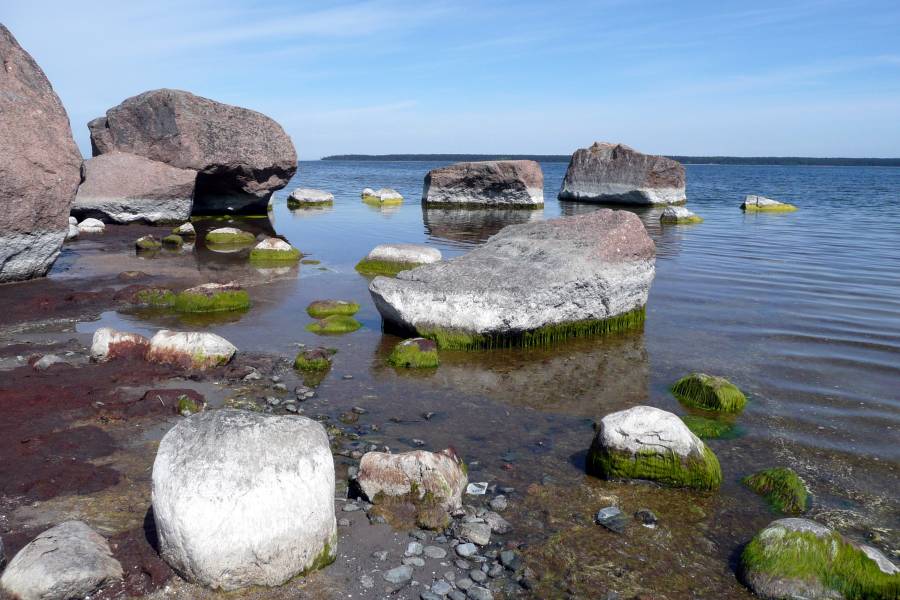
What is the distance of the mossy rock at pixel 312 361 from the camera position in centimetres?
1248

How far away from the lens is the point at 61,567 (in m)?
5.98

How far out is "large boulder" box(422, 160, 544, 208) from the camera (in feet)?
160

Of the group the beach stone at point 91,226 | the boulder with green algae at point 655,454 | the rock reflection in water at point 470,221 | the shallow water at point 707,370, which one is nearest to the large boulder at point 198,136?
the beach stone at point 91,226

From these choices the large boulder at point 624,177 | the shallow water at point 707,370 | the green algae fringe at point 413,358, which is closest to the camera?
the shallow water at point 707,370

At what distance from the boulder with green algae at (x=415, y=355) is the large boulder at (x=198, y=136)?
896 inches

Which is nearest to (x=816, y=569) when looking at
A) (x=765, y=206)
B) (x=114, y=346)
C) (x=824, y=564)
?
(x=824, y=564)

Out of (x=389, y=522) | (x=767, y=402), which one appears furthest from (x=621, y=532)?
(x=767, y=402)

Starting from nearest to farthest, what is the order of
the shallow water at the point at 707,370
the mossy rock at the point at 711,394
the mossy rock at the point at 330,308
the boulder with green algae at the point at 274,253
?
the shallow water at the point at 707,370
the mossy rock at the point at 711,394
the mossy rock at the point at 330,308
the boulder with green algae at the point at 274,253

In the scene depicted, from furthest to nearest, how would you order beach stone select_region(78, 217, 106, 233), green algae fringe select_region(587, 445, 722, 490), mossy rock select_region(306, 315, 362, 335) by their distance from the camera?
1. beach stone select_region(78, 217, 106, 233)
2. mossy rock select_region(306, 315, 362, 335)
3. green algae fringe select_region(587, 445, 722, 490)

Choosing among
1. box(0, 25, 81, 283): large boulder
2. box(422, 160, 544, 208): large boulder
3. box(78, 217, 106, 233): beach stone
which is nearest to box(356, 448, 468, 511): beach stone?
box(0, 25, 81, 283): large boulder

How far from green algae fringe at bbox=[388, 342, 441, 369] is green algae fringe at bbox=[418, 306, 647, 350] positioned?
3.14 ft

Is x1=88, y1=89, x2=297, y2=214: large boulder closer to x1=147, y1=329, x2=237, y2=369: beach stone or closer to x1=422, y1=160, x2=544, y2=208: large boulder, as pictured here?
x1=422, y1=160, x2=544, y2=208: large boulder

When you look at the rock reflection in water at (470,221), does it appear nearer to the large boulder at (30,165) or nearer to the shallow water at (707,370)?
the shallow water at (707,370)

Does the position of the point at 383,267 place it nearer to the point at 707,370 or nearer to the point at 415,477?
the point at 707,370
